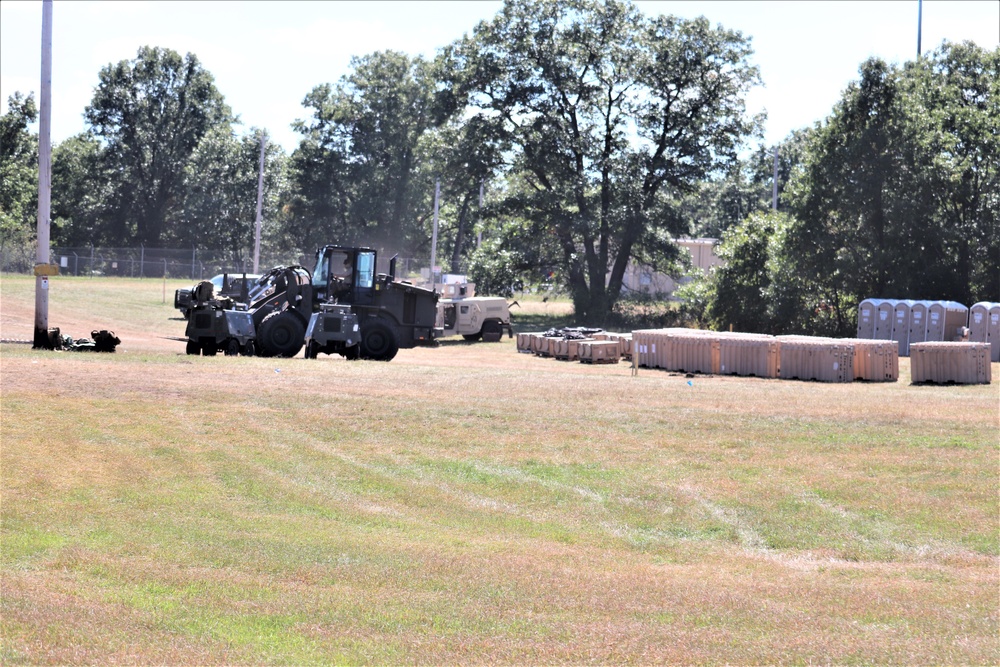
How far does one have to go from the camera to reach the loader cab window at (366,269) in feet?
115

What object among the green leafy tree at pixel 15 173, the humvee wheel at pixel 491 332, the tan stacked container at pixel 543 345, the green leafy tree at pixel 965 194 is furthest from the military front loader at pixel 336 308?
the green leafy tree at pixel 15 173

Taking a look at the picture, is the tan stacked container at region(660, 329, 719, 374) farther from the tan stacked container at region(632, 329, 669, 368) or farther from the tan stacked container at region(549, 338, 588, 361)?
the tan stacked container at region(549, 338, 588, 361)

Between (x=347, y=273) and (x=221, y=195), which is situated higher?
(x=221, y=195)

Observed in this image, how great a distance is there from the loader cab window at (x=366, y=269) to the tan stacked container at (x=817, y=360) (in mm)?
12052

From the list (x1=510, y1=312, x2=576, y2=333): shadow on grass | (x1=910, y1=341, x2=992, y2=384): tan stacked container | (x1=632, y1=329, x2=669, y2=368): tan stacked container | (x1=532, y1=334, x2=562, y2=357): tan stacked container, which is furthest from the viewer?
(x1=510, y1=312, x2=576, y2=333): shadow on grass

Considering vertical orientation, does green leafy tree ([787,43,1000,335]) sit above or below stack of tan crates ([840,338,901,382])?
above

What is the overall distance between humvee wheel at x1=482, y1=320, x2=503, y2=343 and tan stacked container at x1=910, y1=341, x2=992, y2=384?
20174 millimetres

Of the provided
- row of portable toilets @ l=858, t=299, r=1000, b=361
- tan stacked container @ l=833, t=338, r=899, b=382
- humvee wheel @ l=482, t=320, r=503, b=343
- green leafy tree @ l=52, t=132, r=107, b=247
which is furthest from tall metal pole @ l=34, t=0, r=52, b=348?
green leafy tree @ l=52, t=132, r=107, b=247

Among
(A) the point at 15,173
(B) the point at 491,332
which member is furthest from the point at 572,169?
(A) the point at 15,173

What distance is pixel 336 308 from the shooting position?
32125 millimetres

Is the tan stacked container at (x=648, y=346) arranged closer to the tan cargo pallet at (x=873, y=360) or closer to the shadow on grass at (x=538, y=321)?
the tan cargo pallet at (x=873, y=360)

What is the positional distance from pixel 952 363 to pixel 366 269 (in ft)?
54.6

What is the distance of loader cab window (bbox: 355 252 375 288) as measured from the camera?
34938mm

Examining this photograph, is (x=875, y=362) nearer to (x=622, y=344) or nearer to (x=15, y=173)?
(x=622, y=344)
